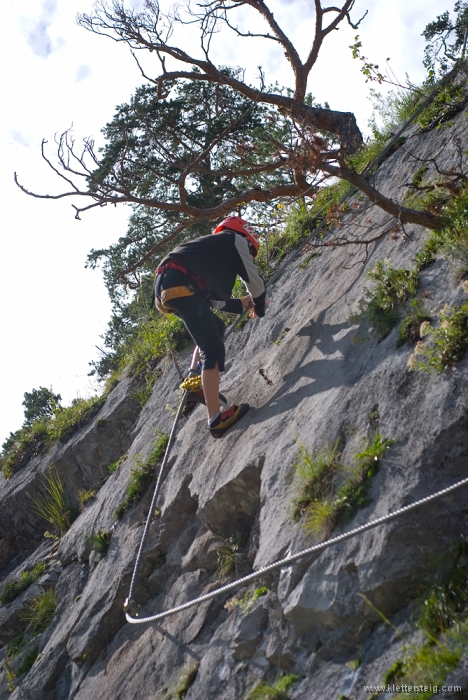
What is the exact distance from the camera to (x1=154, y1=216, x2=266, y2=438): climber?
6.26 meters

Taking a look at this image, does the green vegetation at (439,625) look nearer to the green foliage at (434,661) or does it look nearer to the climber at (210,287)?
the green foliage at (434,661)

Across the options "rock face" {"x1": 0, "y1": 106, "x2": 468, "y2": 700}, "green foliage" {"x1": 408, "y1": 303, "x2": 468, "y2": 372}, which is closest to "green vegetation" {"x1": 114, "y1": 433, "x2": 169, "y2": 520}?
"rock face" {"x1": 0, "y1": 106, "x2": 468, "y2": 700}

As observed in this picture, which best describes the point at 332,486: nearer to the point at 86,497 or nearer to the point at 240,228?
the point at 240,228

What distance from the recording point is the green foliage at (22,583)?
27.9ft

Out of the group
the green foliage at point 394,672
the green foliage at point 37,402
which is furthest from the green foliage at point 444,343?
the green foliage at point 37,402

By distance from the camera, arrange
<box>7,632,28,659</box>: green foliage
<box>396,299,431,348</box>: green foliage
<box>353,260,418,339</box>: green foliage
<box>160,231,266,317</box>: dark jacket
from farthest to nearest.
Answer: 1. <box>7,632,28,659</box>: green foliage
2. <box>160,231,266,317</box>: dark jacket
3. <box>353,260,418,339</box>: green foliage
4. <box>396,299,431,348</box>: green foliage

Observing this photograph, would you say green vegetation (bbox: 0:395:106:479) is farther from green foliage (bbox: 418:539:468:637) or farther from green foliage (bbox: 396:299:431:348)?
green foliage (bbox: 418:539:468:637)

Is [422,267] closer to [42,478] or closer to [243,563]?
[243,563]

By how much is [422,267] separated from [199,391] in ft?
8.04

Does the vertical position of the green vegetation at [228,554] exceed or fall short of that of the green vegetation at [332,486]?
it falls short

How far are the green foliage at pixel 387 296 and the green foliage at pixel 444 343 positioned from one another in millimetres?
594

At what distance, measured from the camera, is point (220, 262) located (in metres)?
6.56

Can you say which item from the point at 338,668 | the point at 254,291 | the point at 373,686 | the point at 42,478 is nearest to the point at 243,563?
the point at 338,668

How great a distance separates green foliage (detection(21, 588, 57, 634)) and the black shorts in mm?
3511
